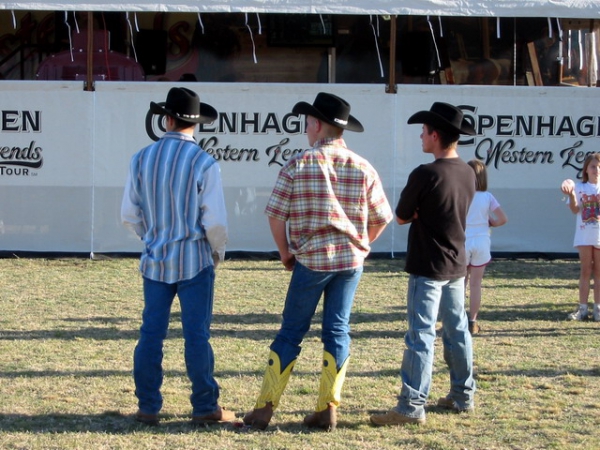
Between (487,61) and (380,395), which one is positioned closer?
(380,395)

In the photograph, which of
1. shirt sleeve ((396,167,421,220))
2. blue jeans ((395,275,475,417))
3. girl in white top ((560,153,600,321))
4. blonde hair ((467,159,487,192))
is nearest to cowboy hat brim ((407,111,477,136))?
shirt sleeve ((396,167,421,220))

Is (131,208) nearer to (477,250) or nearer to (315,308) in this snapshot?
(315,308)

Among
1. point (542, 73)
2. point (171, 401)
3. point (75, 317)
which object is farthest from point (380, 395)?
point (542, 73)

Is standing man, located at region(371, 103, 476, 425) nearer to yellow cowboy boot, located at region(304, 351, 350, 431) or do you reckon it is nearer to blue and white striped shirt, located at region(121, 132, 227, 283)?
yellow cowboy boot, located at region(304, 351, 350, 431)

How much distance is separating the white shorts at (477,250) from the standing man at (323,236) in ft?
9.35

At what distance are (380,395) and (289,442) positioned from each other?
1145 millimetres

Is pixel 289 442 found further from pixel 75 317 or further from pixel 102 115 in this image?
pixel 102 115

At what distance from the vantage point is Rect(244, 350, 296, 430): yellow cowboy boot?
17.1 ft

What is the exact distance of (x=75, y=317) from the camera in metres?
8.62

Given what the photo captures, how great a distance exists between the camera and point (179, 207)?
5.11m

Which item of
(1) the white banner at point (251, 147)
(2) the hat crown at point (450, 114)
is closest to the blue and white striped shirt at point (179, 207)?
(2) the hat crown at point (450, 114)

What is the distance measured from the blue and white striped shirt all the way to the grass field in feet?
3.12

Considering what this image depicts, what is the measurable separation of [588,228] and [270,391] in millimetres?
4480

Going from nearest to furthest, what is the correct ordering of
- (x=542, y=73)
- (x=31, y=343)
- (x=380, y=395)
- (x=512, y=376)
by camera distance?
(x=380, y=395), (x=512, y=376), (x=31, y=343), (x=542, y=73)
